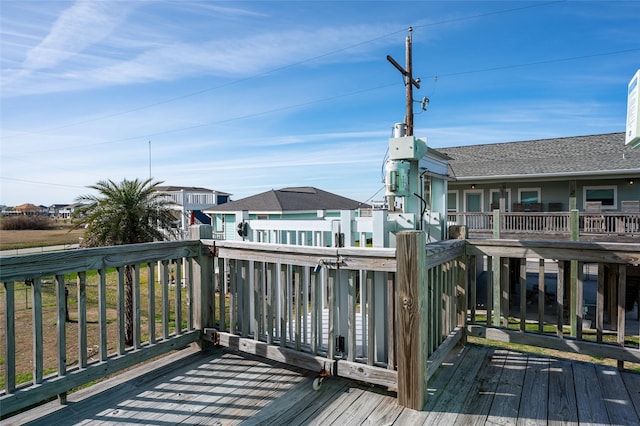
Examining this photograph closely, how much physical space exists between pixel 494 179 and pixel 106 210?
44.5 ft

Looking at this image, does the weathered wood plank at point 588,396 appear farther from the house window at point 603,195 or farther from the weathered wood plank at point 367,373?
the house window at point 603,195

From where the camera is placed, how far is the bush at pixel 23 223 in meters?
24.6

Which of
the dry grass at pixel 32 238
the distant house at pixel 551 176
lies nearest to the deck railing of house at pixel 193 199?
the dry grass at pixel 32 238

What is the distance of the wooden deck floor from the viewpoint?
2.04 meters

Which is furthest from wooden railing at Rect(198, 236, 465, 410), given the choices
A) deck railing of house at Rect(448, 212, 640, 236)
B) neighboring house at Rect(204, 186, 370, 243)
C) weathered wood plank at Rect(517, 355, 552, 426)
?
neighboring house at Rect(204, 186, 370, 243)

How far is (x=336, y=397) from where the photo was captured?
7.58 ft

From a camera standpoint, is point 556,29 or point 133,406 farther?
point 556,29

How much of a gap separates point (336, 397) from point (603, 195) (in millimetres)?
15820

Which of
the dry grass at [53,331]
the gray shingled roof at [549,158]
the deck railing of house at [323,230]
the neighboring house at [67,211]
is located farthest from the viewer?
the gray shingled roof at [549,158]

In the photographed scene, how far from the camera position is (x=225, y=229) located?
16.7 metres

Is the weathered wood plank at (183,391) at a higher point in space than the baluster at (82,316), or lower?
lower

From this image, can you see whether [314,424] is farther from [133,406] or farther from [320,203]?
[320,203]

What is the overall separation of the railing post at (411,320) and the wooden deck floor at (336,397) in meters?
0.13

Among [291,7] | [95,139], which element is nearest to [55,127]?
[95,139]
